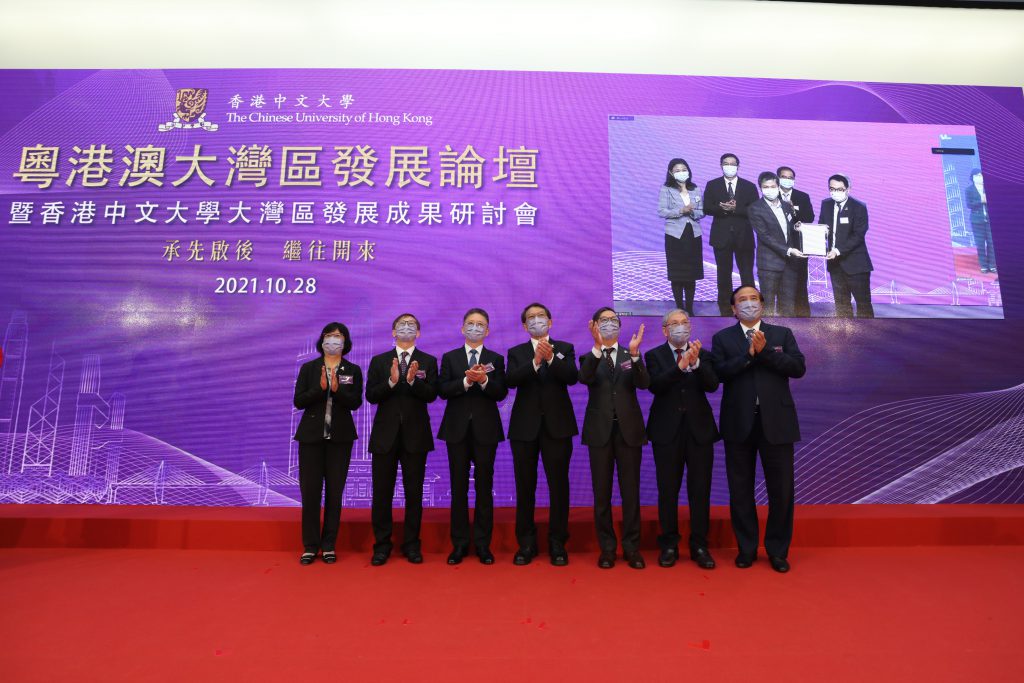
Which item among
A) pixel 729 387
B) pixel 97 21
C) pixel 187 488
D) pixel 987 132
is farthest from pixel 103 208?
pixel 987 132

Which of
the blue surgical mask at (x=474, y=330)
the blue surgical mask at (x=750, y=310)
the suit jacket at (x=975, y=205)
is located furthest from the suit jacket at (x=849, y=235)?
the blue surgical mask at (x=474, y=330)

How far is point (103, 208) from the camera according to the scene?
177 inches

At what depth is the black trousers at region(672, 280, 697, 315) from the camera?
14.4ft

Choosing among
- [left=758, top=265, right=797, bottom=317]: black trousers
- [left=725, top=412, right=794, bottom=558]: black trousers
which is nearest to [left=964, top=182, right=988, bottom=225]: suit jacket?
[left=758, top=265, right=797, bottom=317]: black trousers

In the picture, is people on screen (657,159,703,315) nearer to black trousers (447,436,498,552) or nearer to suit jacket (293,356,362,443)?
black trousers (447,436,498,552)

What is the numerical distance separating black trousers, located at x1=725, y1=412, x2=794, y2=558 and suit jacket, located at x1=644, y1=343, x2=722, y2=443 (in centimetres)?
16

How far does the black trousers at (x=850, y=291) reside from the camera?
4.46 metres

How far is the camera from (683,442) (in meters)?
2.89

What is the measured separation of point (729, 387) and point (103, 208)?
4.84 meters

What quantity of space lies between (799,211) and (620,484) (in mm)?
2990

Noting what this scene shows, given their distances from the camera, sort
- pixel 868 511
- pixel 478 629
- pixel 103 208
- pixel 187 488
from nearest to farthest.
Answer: pixel 478 629 < pixel 868 511 < pixel 187 488 < pixel 103 208

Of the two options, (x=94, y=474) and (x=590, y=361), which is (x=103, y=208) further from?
(x=590, y=361)

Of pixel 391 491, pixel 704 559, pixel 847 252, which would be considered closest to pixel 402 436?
pixel 391 491

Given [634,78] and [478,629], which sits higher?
[634,78]
